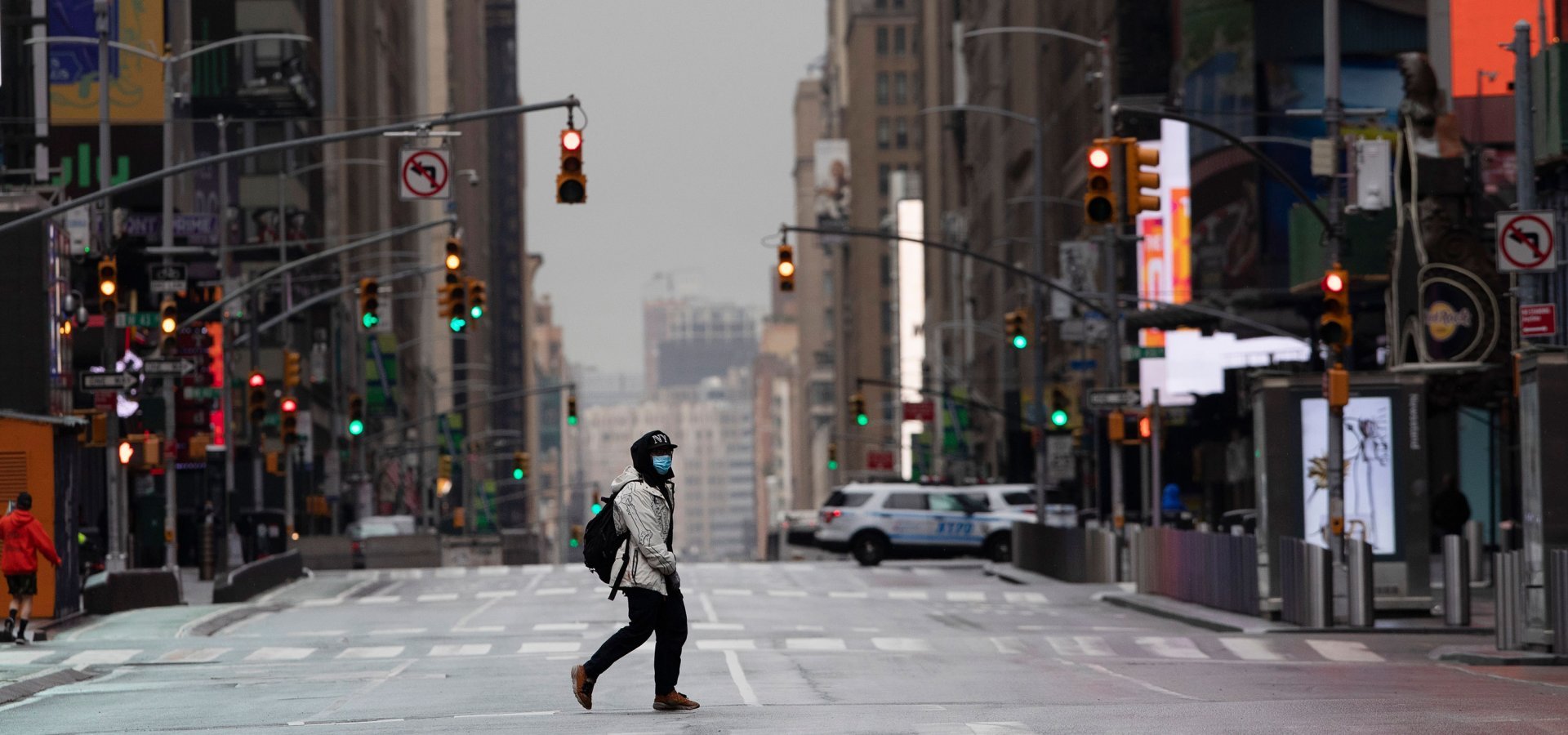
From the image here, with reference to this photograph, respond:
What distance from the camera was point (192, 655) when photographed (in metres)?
27.4

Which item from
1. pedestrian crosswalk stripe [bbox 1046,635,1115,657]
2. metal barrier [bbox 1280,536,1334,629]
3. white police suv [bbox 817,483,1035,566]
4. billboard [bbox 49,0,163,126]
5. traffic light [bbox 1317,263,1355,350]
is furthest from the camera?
billboard [bbox 49,0,163,126]

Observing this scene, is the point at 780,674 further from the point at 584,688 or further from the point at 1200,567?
the point at 1200,567

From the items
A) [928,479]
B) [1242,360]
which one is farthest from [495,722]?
[928,479]

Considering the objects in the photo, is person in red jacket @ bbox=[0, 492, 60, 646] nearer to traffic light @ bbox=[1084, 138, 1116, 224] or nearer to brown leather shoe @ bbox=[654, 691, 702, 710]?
traffic light @ bbox=[1084, 138, 1116, 224]

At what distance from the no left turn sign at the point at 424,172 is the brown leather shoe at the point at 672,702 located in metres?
17.5

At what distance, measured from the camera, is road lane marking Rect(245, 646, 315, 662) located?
1047 inches

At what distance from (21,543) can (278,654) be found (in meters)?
4.00

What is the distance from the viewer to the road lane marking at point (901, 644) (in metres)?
26.2

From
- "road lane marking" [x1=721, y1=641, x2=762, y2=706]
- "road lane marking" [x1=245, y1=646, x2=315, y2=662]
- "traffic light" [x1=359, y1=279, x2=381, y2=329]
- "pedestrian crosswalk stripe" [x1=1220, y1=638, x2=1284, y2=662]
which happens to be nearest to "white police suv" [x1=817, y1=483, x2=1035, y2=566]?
"traffic light" [x1=359, y1=279, x2=381, y2=329]

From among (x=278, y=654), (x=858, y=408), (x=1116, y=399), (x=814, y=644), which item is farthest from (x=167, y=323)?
(x=858, y=408)

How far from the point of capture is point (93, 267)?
57.6 m

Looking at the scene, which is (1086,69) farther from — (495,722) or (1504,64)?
(495,722)

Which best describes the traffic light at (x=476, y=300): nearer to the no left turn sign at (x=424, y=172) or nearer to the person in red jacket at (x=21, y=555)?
the no left turn sign at (x=424, y=172)

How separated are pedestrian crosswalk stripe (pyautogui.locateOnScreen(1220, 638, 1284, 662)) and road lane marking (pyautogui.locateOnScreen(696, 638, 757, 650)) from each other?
5.14 meters
